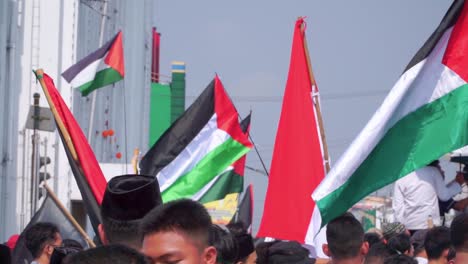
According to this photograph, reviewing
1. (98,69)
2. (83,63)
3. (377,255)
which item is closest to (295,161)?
(377,255)

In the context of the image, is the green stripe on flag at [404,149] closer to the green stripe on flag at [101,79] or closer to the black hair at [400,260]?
the black hair at [400,260]

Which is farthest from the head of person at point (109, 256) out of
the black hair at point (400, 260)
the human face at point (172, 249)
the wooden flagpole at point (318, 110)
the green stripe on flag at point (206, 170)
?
the green stripe on flag at point (206, 170)

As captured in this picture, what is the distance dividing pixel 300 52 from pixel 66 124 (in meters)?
2.61

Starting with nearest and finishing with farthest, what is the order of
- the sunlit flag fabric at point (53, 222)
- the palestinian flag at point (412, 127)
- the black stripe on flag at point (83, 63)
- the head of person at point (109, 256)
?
Result: the head of person at point (109, 256) < the palestinian flag at point (412, 127) < the sunlit flag fabric at point (53, 222) < the black stripe on flag at point (83, 63)

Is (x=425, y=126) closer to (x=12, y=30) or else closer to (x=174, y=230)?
(x=174, y=230)

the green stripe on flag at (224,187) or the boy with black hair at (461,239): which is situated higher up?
the boy with black hair at (461,239)

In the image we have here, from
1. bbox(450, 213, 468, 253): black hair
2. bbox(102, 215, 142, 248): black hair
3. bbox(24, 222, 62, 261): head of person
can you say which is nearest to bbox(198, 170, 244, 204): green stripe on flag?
bbox(24, 222, 62, 261): head of person

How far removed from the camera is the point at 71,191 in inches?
1032

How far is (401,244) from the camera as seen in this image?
30.1ft

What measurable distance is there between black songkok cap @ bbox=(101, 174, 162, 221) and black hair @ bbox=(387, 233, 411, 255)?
357cm

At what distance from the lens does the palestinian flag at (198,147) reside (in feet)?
40.2

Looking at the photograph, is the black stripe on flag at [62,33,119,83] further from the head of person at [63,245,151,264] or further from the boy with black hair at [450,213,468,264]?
the head of person at [63,245,151,264]

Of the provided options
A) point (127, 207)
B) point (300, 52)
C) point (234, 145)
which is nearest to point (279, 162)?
point (300, 52)

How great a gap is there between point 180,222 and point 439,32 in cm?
371
